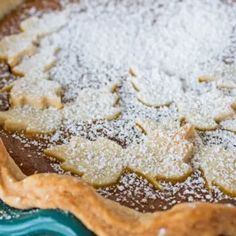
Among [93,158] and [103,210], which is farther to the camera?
[93,158]

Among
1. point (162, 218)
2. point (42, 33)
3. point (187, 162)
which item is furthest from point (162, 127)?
point (42, 33)

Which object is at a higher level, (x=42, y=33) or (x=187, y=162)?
(x=42, y=33)

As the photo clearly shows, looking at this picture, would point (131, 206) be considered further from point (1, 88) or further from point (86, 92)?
point (1, 88)

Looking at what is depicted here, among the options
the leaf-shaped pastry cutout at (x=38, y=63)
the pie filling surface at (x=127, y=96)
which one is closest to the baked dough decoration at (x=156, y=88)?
the pie filling surface at (x=127, y=96)

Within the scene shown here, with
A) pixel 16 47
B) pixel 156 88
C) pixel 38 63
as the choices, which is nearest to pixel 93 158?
pixel 156 88

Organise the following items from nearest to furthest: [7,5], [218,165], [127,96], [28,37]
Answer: [218,165] < [127,96] < [28,37] < [7,5]

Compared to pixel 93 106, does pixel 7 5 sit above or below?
above

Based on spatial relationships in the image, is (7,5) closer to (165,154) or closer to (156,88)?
(156,88)

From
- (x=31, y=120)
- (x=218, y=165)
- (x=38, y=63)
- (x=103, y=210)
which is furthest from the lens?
(x=38, y=63)
